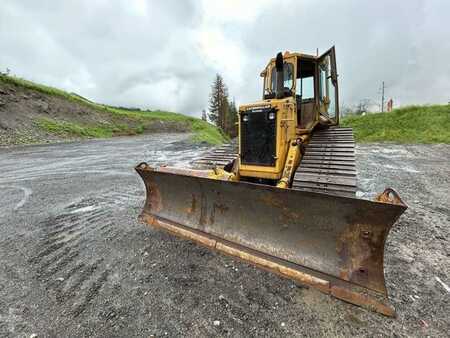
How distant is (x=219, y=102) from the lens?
41.2m

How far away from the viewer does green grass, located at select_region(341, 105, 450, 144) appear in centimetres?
1363

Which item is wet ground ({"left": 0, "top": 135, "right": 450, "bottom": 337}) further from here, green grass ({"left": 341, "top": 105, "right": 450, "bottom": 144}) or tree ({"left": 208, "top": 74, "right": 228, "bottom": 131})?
tree ({"left": 208, "top": 74, "right": 228, "bottom": 131})

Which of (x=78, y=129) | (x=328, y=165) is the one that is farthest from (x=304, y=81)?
(x=78, y=129)

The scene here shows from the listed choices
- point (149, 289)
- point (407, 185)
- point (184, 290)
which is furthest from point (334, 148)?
point (407, 185)

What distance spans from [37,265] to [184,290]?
6.03 feet

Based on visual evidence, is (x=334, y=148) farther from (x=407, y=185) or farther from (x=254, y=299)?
A: (x=407, y=185)

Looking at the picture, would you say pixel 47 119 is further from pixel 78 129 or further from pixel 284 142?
pixel 284 142

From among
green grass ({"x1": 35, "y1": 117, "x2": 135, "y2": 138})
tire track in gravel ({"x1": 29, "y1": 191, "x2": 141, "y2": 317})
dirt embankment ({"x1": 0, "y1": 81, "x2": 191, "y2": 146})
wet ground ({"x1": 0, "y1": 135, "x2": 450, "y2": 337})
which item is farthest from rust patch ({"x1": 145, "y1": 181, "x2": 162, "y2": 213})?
green grass ({"x1": 35, "y1": 117, "x2": 135, "y2": 138})

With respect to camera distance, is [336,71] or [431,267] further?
[336,71]

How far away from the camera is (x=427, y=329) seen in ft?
6.00

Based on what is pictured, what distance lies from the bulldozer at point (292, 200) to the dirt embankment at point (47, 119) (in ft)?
50.5

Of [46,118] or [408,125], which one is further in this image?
[46,118]

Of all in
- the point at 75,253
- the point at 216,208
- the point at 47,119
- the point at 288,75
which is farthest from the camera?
the point at 47,119

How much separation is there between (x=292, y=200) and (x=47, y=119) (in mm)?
21424
